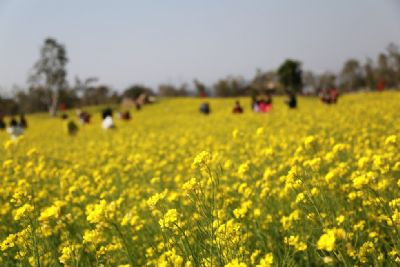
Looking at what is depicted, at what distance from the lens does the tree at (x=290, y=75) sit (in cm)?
6462

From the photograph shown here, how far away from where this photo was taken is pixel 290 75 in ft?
213

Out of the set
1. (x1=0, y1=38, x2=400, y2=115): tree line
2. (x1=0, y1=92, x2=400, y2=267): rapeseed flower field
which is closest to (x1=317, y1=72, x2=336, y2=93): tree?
(x1=0, y1=38, x2=400, y2=115): tree line

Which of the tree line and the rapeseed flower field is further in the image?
the tree line

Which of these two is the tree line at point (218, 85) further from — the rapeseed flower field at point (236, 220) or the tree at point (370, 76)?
the rapeseed flower field at point (236, 220)

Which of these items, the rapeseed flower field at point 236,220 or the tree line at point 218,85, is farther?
the tree line at point 218,85

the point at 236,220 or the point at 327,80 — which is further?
the point at 327,80

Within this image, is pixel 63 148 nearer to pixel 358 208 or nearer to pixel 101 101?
pixel 358 208

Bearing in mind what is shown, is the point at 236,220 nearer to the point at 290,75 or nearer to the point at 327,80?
the point at 290,75

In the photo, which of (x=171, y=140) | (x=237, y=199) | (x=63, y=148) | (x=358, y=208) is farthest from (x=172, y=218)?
(x=63, y=148)

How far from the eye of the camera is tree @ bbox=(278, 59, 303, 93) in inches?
2544

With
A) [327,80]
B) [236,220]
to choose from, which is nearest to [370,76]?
[327,80]

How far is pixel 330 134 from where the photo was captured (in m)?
11.0

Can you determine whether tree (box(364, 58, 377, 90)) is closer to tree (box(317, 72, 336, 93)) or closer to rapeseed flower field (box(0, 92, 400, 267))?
tree (box(317, 72, 336, 93))

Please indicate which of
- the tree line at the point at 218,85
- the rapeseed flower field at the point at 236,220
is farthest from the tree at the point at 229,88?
the rapeseed flower field at the point at 236,220
